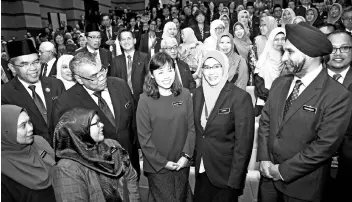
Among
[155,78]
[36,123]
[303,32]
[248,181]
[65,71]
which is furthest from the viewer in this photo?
[65,71]

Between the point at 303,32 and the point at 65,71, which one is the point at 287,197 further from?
the point at 65,71

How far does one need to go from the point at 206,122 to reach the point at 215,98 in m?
0.24

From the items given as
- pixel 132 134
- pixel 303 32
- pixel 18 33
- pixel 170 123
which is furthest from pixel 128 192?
pixel 18 33

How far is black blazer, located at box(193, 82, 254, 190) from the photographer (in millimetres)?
2334

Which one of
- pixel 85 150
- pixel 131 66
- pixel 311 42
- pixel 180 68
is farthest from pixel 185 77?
pixel 85 150

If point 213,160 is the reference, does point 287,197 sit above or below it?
below

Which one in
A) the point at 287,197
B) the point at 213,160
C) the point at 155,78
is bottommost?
the point at 287,197

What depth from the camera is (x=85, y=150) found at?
6.18 ft

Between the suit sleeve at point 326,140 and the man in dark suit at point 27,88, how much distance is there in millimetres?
2531

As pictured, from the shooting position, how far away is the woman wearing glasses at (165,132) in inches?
98.8

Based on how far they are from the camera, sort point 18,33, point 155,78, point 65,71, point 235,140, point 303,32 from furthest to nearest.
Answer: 1. point 18,33
2. point 65,71
3. point 155,78
4. point 235,140
5. point 303,32

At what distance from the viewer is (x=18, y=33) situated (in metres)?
12.6

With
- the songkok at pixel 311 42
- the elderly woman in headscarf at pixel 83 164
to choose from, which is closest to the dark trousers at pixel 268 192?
the songkok at pixel 311 42

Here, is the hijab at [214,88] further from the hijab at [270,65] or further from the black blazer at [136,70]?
the black blazer at [136,70]
